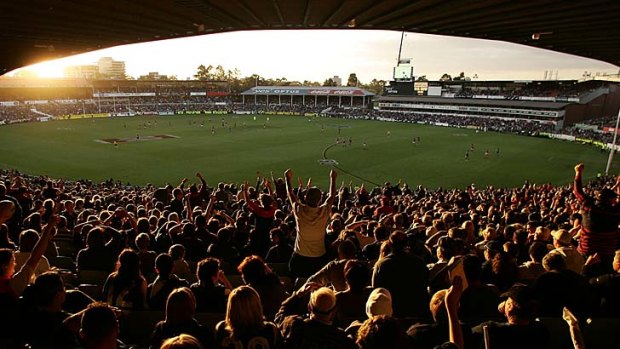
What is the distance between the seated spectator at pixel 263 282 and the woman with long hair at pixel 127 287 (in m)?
1.06

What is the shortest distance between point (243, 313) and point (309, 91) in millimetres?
113217

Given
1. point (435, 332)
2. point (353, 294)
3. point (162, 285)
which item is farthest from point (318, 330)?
point (162, 285)

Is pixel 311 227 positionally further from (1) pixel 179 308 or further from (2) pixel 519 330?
(2) pixel 519 330

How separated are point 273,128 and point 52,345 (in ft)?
216

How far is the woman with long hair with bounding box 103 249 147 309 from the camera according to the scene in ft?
14.7

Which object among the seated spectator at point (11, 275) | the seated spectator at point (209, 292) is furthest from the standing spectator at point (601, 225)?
the seated spectator at point (11, 275)

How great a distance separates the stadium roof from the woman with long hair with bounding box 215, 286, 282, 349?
109049 mm

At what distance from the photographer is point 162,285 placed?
4.53 meters

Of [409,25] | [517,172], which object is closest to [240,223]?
[409,25]

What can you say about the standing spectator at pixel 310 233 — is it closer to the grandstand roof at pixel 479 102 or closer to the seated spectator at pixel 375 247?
the seated spectator at pixel 375 247

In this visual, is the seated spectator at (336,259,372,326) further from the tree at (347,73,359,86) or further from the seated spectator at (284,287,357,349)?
the tree at (347,73,359,86)

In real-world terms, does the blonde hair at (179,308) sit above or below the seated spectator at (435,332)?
above

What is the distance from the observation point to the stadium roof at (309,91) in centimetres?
11031

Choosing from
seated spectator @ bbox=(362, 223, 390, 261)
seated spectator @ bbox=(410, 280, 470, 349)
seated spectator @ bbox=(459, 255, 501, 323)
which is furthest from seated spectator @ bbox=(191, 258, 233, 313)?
seated spectator @ bbox=(362, 223, 390, 261)
